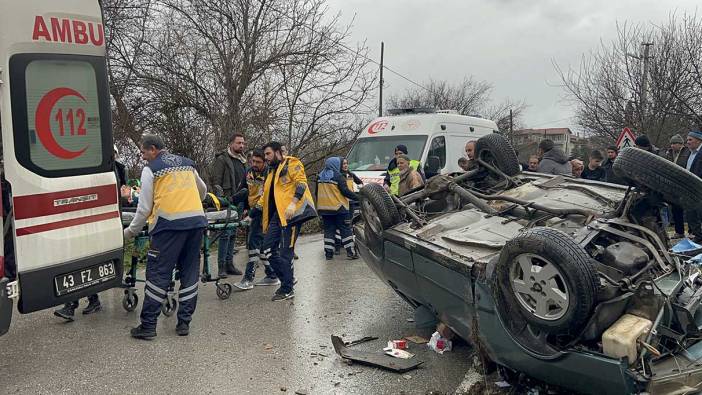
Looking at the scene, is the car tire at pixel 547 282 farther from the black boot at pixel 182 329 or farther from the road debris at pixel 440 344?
the black boot at pixel 182 329

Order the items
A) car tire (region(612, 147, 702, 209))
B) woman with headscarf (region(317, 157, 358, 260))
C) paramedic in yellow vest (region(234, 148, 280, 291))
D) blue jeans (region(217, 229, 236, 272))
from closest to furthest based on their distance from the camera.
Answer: car tire (region(612, 147, 702, 209))
paramedic in yellow vest (region(234, 148, 280, 291))
blue jeans (region(217, 229, 236, 272))
woman with headscarf (region(317, 157, 358, 260))

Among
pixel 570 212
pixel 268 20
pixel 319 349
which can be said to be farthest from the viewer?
pixel 268 20

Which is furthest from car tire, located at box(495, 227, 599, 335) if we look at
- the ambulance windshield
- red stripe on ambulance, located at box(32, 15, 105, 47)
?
the ambulance windshield

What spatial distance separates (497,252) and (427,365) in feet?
3.65

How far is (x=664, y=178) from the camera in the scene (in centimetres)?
340

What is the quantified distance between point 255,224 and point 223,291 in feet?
3.30

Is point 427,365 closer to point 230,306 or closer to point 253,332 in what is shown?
point 253,332

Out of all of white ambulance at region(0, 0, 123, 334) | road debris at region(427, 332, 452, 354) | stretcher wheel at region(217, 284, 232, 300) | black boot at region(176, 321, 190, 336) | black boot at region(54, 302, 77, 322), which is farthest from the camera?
stretcher wheel at region(217, 284, 232, 300)

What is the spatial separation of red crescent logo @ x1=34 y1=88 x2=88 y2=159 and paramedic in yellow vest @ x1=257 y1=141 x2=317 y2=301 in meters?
2.37

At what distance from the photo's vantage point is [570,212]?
4031 millimetres

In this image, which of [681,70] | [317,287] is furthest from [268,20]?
[681,70]

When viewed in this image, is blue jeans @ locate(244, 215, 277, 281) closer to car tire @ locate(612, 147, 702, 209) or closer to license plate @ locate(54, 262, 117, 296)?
license plate @ locate(54, 262, 117, 296)

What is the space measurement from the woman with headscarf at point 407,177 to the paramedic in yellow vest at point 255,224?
6.19 feet

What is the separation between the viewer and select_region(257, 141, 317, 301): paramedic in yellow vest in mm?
5773
